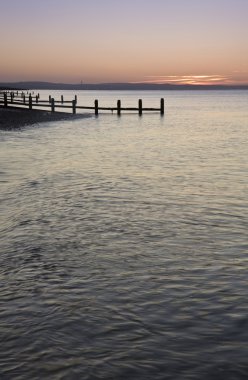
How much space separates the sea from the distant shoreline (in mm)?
20504

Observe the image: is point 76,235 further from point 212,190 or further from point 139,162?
point 139,162

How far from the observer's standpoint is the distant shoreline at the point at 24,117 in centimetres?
3388

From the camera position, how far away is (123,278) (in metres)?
6.12

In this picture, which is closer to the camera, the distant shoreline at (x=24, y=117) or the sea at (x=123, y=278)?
the sea at (x=123, y=278)

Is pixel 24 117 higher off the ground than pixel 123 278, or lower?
higher

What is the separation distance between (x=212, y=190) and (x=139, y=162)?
20.0 feet

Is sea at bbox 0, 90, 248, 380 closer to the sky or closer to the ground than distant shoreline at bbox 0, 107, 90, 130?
closer to the ground

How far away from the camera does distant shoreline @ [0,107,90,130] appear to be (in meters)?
33.9

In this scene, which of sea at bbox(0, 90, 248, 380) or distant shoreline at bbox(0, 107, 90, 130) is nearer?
sea at bbox(0, 90, 248, 380)

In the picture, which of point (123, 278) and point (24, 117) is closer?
point (123, 278)

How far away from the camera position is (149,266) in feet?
21.5

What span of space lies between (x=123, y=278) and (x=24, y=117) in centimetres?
3523

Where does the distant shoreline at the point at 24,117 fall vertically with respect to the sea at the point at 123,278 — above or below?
above

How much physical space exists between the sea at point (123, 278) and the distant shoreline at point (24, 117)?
67.3 feet
